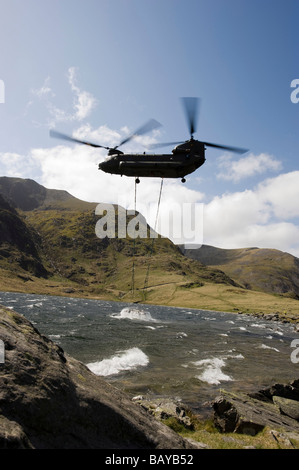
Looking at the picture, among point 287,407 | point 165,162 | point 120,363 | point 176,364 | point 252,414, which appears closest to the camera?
point 252,414

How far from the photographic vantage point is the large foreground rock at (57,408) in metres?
7.31

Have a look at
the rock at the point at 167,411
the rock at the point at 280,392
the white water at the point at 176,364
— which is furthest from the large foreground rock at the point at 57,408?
the rock at the point at 280,392

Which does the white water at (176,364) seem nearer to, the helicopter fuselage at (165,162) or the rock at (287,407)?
the rock at (287,407)

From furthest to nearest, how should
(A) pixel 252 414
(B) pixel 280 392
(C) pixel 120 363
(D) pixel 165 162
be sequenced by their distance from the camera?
(C) pixel 120 363
(D) pixel 165 162
(B) pixel 280 392
(A) pixel 252 414

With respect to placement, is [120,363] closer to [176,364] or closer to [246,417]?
[176,364]

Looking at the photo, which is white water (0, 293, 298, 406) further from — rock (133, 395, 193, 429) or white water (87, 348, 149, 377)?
rock (133, 395, 193, 429)

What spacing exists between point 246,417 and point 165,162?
1998 centimetres

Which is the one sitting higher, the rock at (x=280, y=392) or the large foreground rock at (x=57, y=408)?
the large foreground rock at (x=57, y=408)

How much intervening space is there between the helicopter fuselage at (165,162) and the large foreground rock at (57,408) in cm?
1850

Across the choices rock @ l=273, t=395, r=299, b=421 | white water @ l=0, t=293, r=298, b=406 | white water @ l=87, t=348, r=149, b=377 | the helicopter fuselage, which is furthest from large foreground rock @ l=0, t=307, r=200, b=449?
white water @ l=87, t=348, r=149, b=377

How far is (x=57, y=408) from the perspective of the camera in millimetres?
8016

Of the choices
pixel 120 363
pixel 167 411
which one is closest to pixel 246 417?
pixel 167 411

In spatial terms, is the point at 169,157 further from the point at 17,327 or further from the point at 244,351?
the point at 244,351
